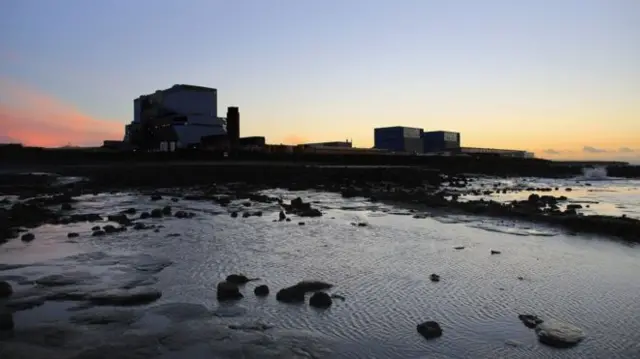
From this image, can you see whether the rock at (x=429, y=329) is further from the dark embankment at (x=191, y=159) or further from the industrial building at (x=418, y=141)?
the industrial building at (x=418, y=141)

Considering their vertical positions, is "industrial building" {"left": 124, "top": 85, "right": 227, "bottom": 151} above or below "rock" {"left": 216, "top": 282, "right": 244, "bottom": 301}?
above

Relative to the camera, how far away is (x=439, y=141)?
419 ft

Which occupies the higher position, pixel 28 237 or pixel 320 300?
pixel 28 237

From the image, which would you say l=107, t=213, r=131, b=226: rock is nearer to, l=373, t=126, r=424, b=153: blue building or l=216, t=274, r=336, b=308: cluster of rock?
l=216, t=274, r=336, b=308: cluster of rock

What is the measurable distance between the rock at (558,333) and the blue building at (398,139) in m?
110

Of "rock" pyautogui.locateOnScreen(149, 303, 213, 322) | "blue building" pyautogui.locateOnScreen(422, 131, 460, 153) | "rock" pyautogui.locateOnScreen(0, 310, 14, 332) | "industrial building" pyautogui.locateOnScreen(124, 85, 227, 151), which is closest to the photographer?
"rock" pyautogui.locateOnScreen(0, 310, 14, 332)

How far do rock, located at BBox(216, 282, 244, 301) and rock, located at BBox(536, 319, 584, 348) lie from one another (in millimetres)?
5123

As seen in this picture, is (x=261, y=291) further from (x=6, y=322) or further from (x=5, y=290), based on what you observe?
(x=5, y=290)

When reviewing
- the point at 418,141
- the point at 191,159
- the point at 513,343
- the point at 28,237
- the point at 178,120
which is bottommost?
the point at 513,343

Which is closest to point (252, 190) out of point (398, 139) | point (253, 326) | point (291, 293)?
point (291, 293)

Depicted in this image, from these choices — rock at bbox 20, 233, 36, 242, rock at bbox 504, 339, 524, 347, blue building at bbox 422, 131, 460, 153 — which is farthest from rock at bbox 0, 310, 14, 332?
blue building at bbox 422, 131, 460, 153

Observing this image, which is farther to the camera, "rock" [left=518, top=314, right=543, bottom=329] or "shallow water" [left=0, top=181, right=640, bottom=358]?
"rock" [left=518, top=314, right=543, bottom=329]

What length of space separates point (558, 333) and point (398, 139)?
11200cm

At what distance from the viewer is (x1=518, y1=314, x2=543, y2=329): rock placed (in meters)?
7.88
